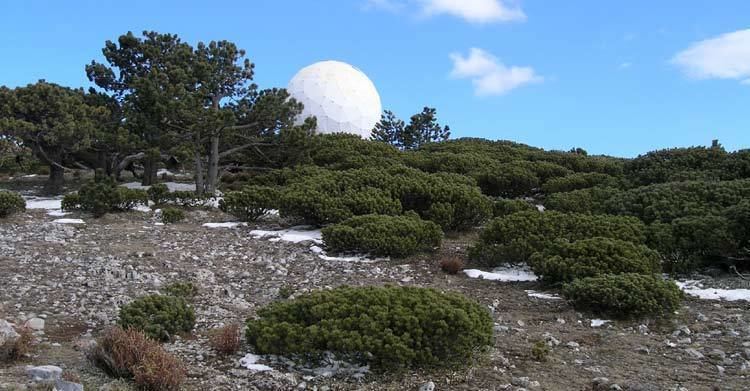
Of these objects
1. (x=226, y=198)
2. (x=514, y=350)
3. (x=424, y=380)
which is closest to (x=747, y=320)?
(x=514, y=350)

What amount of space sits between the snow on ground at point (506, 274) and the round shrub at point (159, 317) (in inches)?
205

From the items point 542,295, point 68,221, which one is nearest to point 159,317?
point 542,295

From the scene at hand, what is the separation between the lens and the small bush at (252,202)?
627 inches

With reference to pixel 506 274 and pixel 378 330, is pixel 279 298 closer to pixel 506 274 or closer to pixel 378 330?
pixel 378 330

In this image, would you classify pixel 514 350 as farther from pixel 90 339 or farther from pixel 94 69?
pixel 94 69

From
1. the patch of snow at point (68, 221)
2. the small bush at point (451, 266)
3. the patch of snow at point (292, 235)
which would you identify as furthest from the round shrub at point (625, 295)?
the patch of snow at point (68, 221)

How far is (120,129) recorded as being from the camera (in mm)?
22406

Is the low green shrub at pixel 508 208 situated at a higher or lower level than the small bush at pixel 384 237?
higher

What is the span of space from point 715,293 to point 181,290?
755 centimetres

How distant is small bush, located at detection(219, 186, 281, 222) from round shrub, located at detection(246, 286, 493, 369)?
377 inches

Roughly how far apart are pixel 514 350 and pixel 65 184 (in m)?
24.8

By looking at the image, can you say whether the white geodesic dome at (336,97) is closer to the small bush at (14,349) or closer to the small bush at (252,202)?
the small bush at (252,202)

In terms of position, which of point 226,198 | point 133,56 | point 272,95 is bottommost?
point 226,198

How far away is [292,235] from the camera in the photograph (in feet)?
45.6
